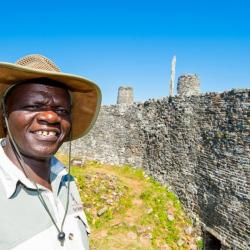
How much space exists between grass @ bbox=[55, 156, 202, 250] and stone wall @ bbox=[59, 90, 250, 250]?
0.61m

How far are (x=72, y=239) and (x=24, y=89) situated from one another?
102cm

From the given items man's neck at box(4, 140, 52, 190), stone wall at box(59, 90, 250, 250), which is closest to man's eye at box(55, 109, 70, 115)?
man's neck at box(4, 140, 52, 190)

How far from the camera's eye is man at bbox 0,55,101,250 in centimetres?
181

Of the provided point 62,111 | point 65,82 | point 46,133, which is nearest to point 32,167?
point 46,133

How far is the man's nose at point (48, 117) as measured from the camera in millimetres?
1981

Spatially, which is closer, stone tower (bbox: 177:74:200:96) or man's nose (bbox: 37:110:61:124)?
man's nose (bbox: 37:110:61:124)

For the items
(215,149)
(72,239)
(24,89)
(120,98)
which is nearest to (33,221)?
(72,239)

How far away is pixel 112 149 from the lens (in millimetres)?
17359

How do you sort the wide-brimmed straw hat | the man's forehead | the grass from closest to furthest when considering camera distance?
the wide-brimmed straw hat
the man's forehead
the grass

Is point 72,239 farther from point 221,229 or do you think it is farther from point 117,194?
point 117,194

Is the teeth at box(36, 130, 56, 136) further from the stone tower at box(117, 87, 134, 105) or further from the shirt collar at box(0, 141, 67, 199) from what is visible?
the stone tower at box(117, 87, 134, 105)

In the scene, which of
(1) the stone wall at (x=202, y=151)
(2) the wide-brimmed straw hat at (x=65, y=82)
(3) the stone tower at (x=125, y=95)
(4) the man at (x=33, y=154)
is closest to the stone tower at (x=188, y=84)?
(1) the stone wall at (x=202, y=151)

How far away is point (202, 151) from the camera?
35.8ft

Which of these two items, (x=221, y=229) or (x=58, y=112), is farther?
(x=221, y=229)
